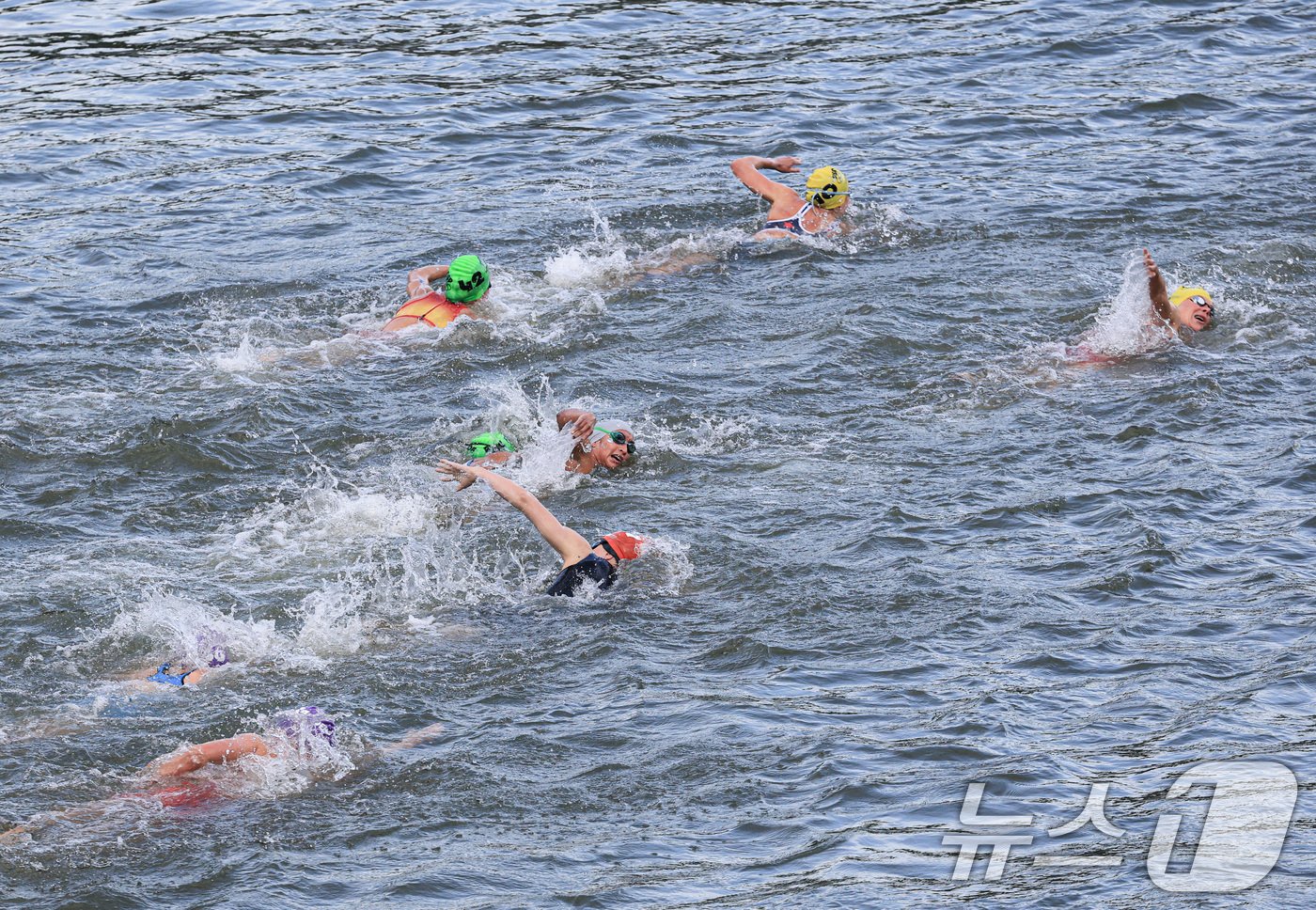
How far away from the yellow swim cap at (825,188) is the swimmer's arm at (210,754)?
33.7 feet

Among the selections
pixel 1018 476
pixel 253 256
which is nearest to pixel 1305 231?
pixel 1018 476

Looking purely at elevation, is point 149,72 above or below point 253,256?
above

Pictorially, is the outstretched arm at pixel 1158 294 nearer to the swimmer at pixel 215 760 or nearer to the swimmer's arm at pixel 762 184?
the swimmer's arm at pixel 762 184

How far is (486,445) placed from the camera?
1151 centimetres

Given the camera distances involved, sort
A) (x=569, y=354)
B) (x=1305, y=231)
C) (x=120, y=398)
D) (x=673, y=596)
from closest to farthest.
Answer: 1. (x=673, y=596)
2. (x=120, y=398)
3. (x=569, y=354)
4. (x=1305, y=231)

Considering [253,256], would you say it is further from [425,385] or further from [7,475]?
[7,475]

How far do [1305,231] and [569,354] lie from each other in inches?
318

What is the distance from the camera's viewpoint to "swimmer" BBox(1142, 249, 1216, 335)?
13.7 meters

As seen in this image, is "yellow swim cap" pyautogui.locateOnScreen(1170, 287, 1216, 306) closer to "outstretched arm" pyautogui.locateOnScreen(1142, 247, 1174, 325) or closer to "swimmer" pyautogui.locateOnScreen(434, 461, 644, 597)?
"outstretched arm" pyautogui.locateOnScreen(1142, 247, 1174, 325)

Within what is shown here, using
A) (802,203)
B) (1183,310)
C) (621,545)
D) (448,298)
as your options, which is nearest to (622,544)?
(621,545)

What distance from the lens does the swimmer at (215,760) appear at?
7.97 m

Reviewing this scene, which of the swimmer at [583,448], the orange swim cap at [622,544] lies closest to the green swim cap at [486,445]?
the swimmer at [583,448]

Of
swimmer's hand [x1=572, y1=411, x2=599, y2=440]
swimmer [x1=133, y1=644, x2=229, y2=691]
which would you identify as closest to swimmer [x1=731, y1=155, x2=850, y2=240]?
swimmer's hand [x1=572, y1=411, x2=599, y2=440]

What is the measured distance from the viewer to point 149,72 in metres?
22.5
